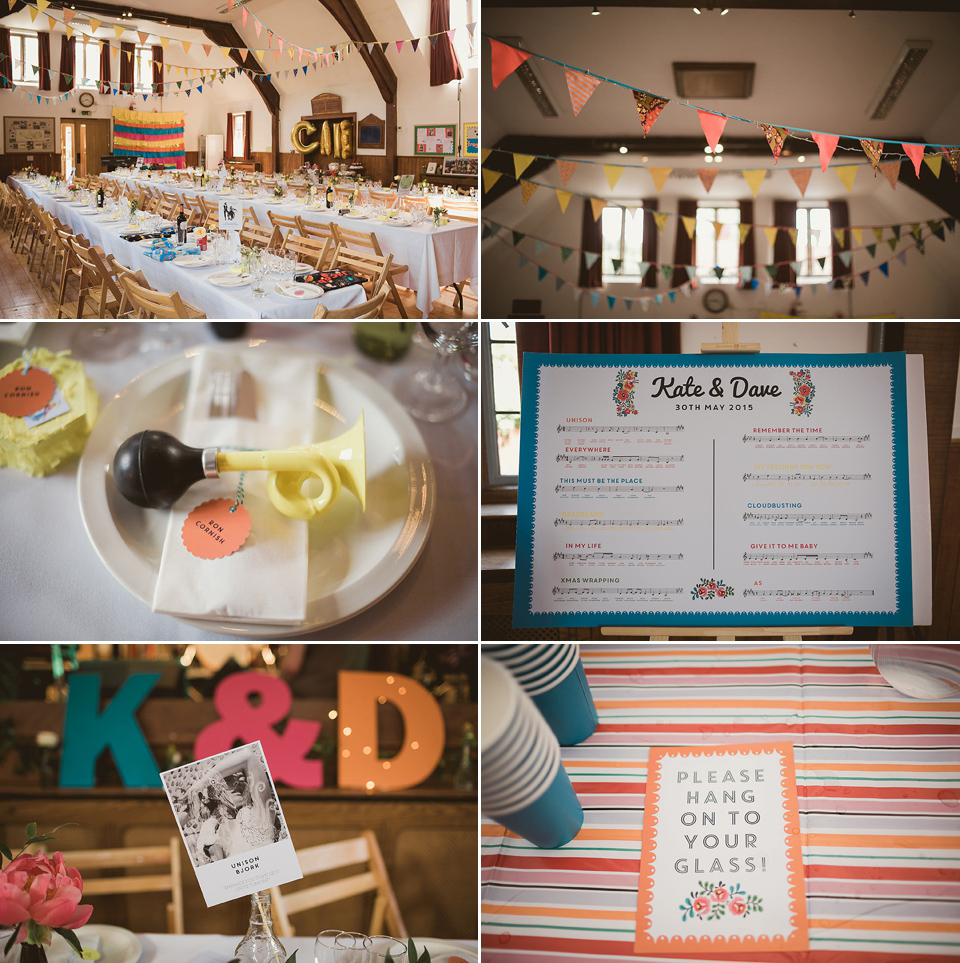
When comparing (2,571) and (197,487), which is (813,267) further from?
(2,571)

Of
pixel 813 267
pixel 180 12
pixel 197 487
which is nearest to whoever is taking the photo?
pixel 180 12

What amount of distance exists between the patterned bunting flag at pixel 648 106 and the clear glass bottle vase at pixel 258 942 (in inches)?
75.1

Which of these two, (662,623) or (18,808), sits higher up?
(662,623)

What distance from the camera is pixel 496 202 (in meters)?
1.55

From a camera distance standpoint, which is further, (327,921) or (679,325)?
(327,921)

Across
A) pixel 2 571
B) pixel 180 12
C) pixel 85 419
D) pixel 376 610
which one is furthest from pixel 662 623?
pixel 180 12

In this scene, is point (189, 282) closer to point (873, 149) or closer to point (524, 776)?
point (524, 776)

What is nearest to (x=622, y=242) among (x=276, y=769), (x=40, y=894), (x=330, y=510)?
(x=330, y=510)

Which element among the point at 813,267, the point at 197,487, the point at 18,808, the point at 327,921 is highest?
the point at 813,267

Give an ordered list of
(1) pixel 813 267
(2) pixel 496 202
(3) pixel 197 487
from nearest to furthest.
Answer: (3) pixel 197 487
(2) pixel 496 202
(1) pixel 813 267

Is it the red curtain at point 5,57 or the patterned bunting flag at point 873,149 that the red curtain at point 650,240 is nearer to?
the patterned bunting flag at point 873,149

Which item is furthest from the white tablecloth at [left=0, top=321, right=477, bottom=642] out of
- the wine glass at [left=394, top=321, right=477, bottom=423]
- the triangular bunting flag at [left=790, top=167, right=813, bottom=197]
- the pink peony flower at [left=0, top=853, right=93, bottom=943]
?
the triangular bunting flag at [left=790, top=167, right=813, bottom=197]

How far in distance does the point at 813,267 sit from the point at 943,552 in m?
0.74

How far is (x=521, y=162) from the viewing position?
5.04 ft
